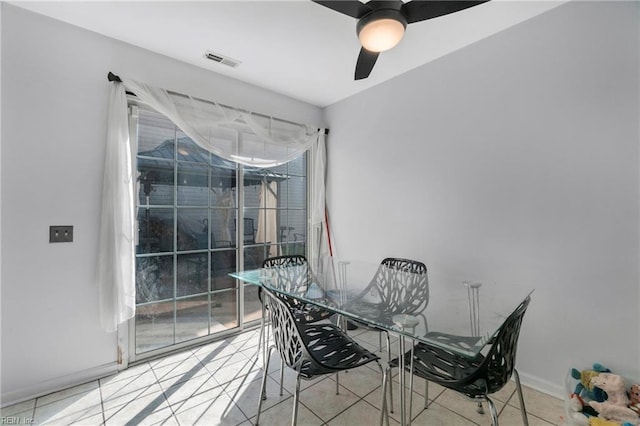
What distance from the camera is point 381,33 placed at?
144 cm

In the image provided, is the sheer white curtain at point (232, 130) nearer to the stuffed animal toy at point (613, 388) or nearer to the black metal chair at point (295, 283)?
the black metal chair at point (295, 283)

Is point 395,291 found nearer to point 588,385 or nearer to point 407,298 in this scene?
point 407,298

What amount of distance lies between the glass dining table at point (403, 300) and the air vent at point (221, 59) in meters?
1.90

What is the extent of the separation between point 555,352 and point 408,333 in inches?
56.1

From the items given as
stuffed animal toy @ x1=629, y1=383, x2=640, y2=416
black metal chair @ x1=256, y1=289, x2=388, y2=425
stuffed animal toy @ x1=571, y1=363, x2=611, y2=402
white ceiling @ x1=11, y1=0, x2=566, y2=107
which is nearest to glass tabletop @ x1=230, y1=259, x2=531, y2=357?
black metal chair @ x1=256, y1=289, x2=388, y2=425

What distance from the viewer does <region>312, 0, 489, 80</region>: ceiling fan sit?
133cm

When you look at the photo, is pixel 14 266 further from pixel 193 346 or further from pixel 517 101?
pixel 517 101

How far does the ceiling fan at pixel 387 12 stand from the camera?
4.37ft

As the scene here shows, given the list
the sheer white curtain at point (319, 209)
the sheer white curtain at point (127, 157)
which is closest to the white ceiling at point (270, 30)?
the sheer white curtain at point (127, 157)

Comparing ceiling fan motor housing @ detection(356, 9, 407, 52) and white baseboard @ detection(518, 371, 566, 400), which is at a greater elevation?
ceiling fan motor housing @ detection(356, 9, 407, 52)

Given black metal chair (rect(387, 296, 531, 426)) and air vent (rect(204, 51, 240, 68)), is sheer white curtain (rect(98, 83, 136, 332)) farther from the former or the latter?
black metal chair (rect(387, 296, 531, 426))

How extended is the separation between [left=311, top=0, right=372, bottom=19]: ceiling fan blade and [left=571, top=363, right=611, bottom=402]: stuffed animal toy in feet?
8.03

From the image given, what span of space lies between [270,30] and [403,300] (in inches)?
85.8

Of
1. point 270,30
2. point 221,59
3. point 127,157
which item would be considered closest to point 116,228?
point 127,157
